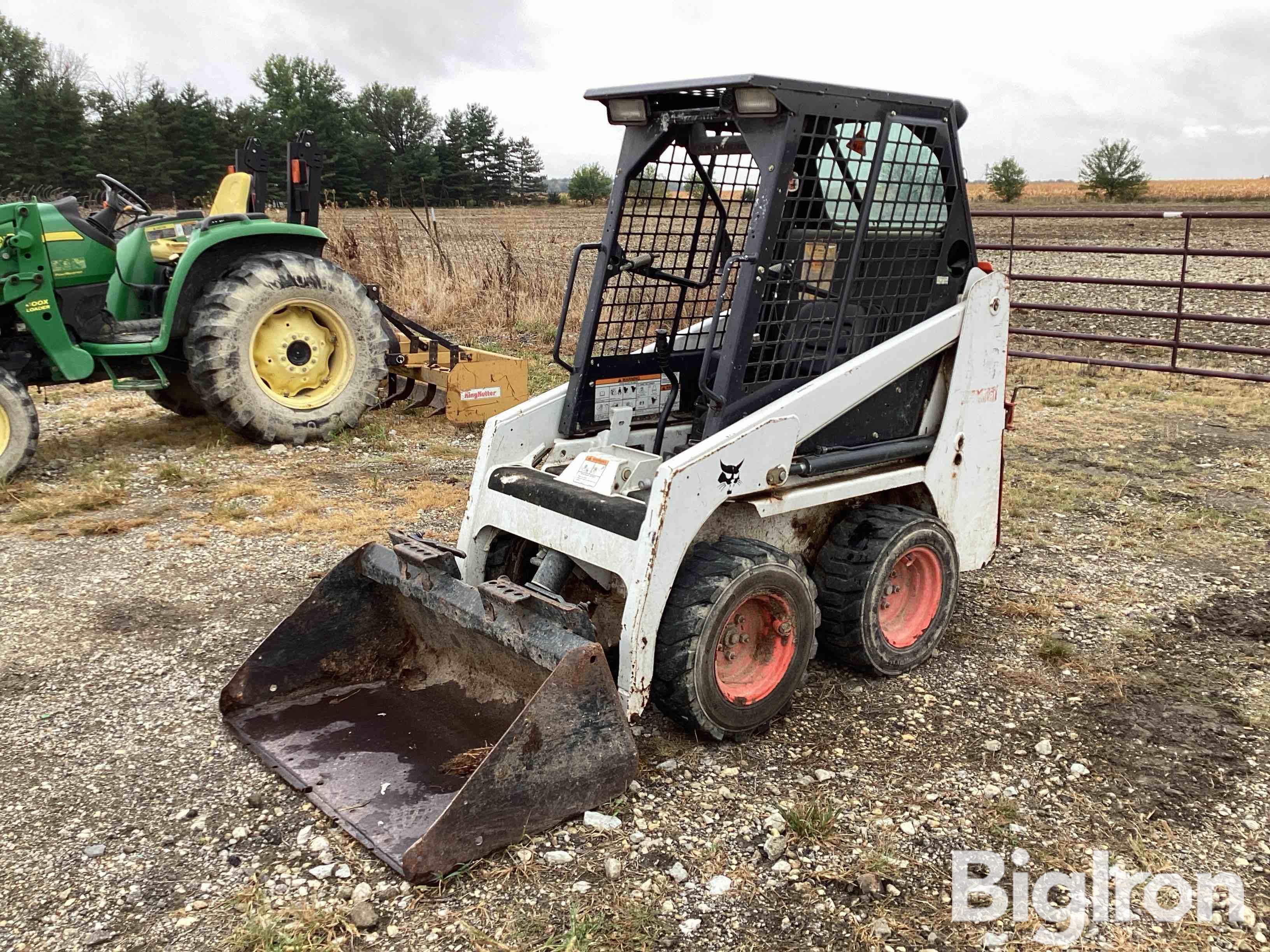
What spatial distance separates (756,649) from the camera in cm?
362

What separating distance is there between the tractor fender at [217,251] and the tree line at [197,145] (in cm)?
1556

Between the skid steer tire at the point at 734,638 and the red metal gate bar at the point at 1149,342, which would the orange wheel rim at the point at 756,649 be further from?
the red metal gate bar at the point at 1149,342

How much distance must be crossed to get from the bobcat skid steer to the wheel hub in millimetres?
3574

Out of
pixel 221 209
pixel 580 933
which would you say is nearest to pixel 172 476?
pixel 221 209

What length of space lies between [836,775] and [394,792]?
53.0 inches

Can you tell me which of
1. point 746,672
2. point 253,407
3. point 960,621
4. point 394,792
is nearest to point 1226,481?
point 960,621

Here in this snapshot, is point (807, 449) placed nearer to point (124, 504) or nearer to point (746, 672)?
point (746, 672)

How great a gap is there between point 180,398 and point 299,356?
1.15m

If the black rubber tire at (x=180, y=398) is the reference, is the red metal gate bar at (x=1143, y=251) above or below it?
above

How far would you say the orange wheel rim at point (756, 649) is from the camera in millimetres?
3500

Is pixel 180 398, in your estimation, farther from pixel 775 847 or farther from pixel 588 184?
pixel 588 184

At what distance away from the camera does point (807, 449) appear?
12.5ft

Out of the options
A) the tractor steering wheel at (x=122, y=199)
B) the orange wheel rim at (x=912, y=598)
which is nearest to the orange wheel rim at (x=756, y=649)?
the orange wheel rim at (x=912, y=598)

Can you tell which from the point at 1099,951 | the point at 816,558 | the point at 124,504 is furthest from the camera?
the point at 124,504
